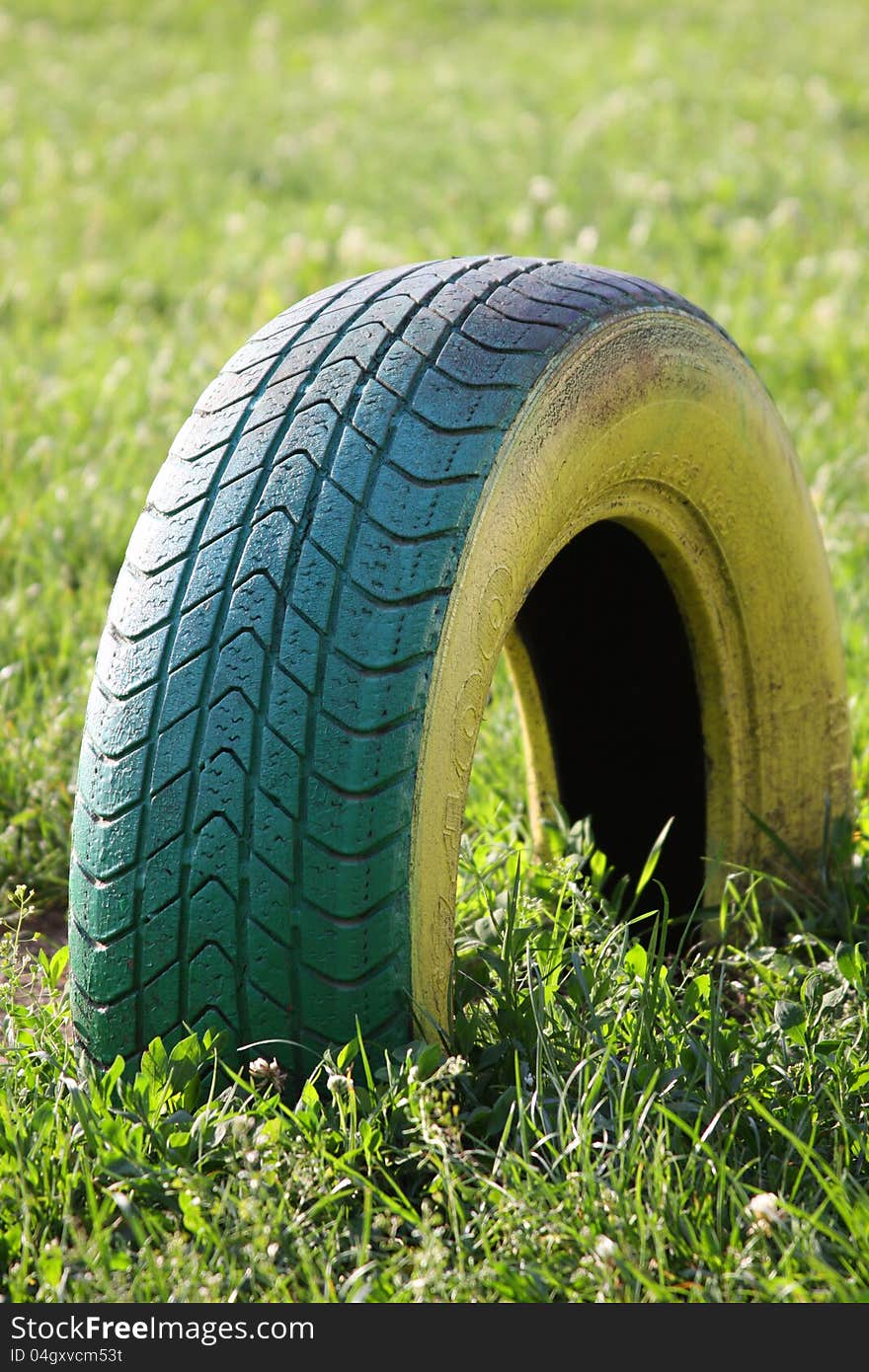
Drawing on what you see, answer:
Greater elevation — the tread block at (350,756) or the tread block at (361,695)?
the tread block at (361,695)

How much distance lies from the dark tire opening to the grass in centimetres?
12

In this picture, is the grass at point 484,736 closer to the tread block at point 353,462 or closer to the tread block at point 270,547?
the tread block at point 270,547

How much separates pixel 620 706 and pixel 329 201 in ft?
16.1

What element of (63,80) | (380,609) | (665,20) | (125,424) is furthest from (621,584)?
(665,20)

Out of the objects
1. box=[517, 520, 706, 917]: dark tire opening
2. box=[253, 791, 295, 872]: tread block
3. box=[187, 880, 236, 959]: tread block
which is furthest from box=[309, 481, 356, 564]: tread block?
box=[517, 520, 706, 917]: dark tire opening

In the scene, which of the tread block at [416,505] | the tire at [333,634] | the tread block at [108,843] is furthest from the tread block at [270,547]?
the tread block at [108,843]

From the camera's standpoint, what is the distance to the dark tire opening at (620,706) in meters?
A: 2.71

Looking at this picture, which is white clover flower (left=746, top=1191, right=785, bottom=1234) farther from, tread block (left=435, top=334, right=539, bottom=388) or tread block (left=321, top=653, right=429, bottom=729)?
tread block (left=435, top=334, right=539, bottom=388)

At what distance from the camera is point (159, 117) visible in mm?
8367

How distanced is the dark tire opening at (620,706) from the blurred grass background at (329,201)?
2.08ft

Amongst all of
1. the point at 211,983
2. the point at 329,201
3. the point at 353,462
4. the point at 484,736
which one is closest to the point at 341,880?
the point at 211,983

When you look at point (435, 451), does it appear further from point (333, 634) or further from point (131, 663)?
point (131, 663)

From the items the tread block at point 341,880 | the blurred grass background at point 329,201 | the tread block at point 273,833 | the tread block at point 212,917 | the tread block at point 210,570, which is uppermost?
the blurred grass background at point 329,201

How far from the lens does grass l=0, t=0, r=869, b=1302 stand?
1783mm
